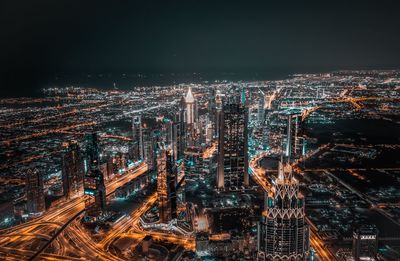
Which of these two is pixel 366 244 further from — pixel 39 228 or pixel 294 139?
pixel 294 139

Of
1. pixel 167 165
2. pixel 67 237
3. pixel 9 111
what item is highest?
pixel 9 111

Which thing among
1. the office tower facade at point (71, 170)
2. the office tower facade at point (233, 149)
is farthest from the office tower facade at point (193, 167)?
the office tower facade at point (71, 170)

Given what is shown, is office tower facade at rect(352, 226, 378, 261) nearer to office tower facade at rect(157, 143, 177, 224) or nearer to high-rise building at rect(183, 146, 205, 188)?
office tower facade at rect(157, 143, 177, 224)

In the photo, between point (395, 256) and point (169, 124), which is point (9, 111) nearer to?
Result: point (169, 124)

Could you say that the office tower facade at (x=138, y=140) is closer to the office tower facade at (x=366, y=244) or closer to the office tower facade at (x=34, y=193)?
the office tower facade at (x=34, y=193)

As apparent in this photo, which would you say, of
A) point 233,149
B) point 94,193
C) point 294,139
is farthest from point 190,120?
point 94,193

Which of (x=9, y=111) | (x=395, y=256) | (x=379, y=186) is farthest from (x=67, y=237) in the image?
(x=379, y=186)
